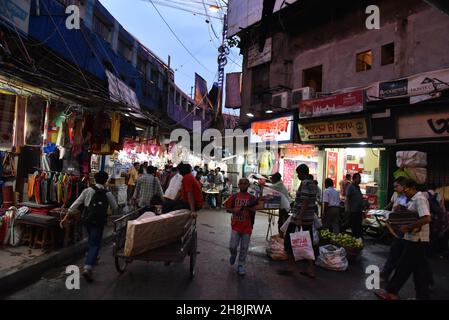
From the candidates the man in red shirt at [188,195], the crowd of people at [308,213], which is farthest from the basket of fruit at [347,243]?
the man in red shirt at [188,195]

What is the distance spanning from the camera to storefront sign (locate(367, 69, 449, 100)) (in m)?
9.21

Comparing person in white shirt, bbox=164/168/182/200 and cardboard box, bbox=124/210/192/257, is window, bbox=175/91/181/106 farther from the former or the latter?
cardboard box, bbox=124/210/192/257

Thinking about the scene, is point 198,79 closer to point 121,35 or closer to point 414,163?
point 121,35

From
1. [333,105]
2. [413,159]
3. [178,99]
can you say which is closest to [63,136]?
[333,105]

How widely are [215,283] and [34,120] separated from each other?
611 centimetres

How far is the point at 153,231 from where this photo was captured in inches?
202

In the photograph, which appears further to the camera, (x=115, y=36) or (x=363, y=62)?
(x=115, y=36)

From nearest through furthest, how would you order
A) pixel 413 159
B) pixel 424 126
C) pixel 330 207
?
pixel 413 159 → pixel 330 207 → pixel 424 126

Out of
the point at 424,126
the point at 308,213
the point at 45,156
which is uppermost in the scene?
the point at 424,126

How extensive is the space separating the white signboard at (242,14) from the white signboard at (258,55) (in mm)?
1305

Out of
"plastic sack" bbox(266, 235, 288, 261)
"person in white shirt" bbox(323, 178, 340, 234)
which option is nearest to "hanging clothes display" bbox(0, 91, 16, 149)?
"plastic sack" bbox(266, 235, 288, 261)

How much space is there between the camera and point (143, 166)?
14477mm

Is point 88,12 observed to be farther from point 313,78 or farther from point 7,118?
point 313,78

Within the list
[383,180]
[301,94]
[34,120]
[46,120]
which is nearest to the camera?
[34,120]
